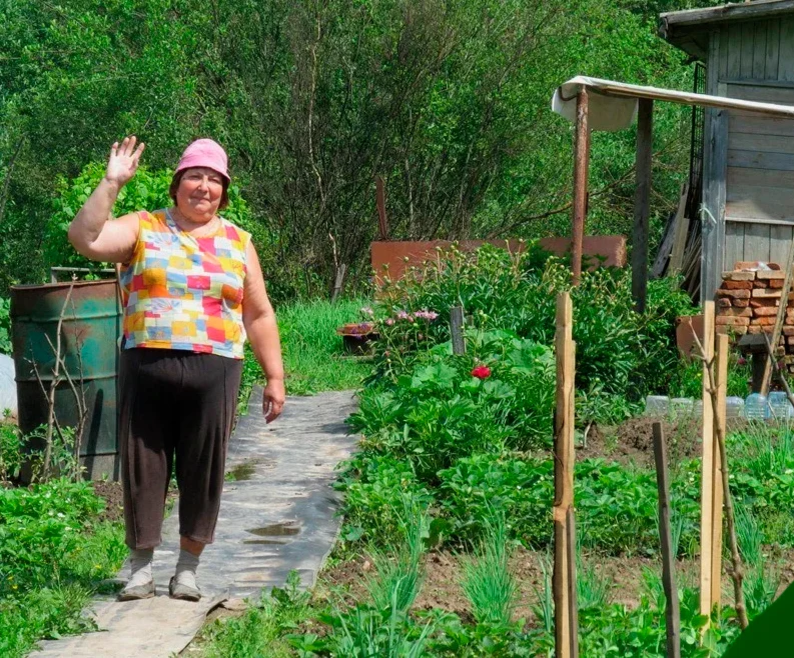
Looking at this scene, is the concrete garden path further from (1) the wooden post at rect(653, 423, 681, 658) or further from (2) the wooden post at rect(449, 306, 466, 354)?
(1) the wooden post at rect(653, 423, 681, 658)

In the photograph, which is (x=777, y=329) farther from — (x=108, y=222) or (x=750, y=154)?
(x=108, y=222)

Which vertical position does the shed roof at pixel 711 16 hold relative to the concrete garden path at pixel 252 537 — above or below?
above

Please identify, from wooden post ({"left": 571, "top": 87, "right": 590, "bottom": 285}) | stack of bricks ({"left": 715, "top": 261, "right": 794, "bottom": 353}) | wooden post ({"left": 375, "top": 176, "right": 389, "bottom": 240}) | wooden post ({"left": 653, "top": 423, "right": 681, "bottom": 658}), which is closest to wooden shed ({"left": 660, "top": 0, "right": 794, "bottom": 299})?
stack of bricks ({"left": 715, "top": 261, "right": 794, "bottom": 353})

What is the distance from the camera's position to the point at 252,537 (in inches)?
208

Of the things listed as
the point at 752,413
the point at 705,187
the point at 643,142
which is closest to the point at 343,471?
the point at 752,413

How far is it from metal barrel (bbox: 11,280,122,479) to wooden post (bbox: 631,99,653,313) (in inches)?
157

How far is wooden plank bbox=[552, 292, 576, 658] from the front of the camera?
2.41m

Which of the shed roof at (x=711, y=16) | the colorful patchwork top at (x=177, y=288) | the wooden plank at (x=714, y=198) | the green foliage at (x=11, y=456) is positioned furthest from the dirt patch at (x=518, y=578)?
the shed roof at (x=711, y=16)

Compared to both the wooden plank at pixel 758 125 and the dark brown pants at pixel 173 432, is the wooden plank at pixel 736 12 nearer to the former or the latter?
the wooden plank at pixel 758 125

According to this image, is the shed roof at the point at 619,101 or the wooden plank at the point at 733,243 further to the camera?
the wooden plank at the point at 733,243

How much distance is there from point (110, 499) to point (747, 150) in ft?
21.5

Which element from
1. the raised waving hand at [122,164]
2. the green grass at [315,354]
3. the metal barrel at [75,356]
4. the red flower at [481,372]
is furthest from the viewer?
the green grass at [315,354]

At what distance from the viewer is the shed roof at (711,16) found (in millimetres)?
9883

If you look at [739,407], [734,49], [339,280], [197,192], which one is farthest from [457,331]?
[339,280]
